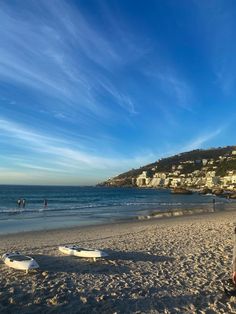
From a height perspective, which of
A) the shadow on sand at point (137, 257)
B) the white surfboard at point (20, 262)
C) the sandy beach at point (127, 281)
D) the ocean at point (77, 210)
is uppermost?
the ocean at point (77, 210)

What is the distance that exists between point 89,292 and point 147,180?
190m

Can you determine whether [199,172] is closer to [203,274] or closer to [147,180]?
[147,180]

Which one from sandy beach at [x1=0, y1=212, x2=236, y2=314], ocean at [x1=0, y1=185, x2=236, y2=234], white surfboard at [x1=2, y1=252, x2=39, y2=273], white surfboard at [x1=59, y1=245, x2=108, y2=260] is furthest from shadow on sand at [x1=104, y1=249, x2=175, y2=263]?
ocean at [x1=0, y1=185, x2=236, y2=234]

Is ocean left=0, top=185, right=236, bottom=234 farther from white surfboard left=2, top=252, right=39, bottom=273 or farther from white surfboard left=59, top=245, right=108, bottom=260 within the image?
white surfboard left=2, top=252, right=39, bottom=273

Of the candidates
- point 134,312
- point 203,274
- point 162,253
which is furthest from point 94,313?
point 162,253

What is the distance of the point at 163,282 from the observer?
9.48 metres

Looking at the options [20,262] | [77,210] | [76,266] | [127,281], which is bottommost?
[127,281]

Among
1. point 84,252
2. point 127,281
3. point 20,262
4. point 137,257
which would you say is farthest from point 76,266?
point 137,257

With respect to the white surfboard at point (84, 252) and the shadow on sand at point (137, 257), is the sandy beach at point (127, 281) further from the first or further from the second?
the white surfboard at point (84, 252)

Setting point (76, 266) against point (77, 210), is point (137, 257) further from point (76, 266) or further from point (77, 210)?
point (77, 210)

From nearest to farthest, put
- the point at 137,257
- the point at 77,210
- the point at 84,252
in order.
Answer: the point at 84,252 < the point at 137,257 < the point at 77,210

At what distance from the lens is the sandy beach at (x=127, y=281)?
7801 millimetres

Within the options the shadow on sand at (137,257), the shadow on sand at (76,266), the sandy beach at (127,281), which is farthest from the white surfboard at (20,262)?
the shadow on sand at (137,257)

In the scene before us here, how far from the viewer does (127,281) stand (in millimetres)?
9586
